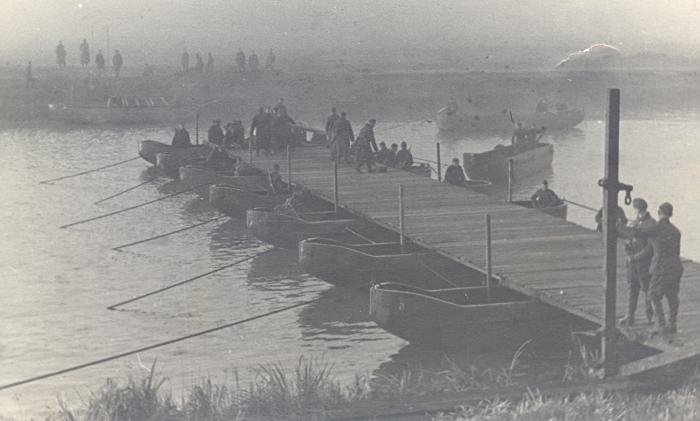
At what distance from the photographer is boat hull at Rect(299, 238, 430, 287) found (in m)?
21.9

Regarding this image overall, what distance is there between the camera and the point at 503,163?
39719 millimetres

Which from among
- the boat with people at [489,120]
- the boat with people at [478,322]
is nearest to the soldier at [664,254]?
the boat with people at [478,322]

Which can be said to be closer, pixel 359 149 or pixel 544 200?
pixel 544 200

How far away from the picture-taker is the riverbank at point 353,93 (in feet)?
236

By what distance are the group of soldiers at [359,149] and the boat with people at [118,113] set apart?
30.4m

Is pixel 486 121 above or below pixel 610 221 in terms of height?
below

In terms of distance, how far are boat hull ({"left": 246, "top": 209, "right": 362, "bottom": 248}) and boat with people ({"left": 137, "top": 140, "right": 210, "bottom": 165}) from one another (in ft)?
50.7

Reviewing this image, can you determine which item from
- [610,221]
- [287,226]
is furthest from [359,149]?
[610,221]

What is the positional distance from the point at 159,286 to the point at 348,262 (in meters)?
5.13

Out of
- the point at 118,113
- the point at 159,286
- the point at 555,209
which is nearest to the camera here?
the point at 159,286

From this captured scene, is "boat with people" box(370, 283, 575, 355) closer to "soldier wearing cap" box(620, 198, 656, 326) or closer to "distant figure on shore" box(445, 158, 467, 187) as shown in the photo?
"soldier wearing cap" box(620, 198, 656, 326)

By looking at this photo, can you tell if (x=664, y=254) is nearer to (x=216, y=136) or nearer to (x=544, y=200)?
(x=544, y=200)

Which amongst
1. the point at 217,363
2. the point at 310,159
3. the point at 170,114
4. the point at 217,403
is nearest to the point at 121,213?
the point at 310,159

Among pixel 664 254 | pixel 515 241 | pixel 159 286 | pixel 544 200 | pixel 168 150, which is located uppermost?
pixel 664 254
